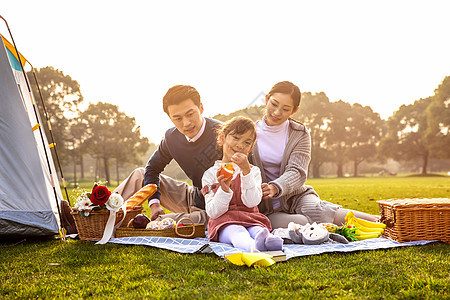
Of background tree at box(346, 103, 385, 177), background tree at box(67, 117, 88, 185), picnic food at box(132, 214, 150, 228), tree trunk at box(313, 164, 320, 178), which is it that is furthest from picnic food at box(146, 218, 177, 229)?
background tree at box(346, 103, 385, 177)

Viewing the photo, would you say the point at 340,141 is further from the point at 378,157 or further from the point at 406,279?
the point at 406,279

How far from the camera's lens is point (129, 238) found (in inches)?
153

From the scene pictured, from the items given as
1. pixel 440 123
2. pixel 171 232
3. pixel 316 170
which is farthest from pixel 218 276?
pixel 316 170

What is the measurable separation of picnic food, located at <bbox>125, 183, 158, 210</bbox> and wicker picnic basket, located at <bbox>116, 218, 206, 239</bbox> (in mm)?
317

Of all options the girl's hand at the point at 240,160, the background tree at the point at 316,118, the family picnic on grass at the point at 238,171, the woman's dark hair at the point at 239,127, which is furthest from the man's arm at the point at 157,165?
the background tree at the point at 316,118

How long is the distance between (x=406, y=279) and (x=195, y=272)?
131cm

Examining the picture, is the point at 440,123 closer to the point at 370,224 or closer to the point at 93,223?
the point at 370,224

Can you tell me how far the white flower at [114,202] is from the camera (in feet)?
12.6

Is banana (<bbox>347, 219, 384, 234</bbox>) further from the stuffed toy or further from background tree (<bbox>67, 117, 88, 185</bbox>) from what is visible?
background tree (<bbox>67, 117, 88, 185</bbox>)

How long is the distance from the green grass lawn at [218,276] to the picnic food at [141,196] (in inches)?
35.5

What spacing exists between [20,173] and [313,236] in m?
3.16

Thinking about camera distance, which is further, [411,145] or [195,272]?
[411,145]

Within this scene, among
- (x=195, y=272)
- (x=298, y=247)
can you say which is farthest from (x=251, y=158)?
(x=195, y=272)

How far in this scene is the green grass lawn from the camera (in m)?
2.22
